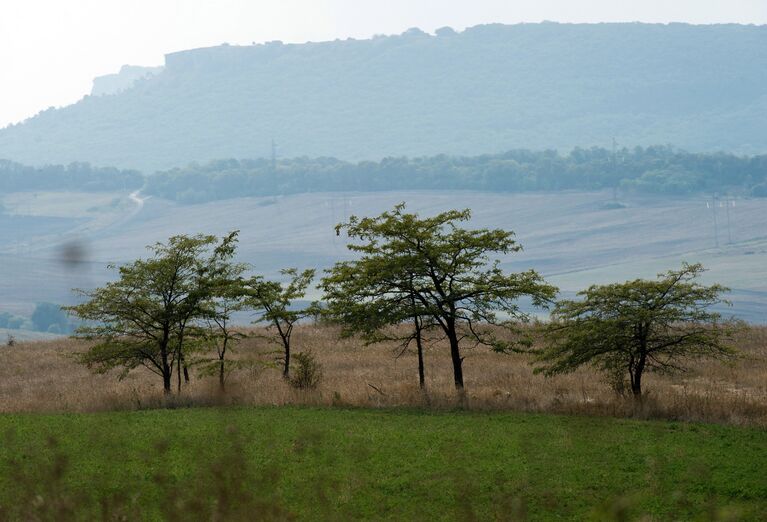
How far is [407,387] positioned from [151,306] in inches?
294

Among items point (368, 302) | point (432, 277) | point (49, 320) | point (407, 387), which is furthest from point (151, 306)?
point (49, 320)

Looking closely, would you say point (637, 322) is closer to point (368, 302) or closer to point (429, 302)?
point (429, 302)

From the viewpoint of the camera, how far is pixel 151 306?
27.1 m

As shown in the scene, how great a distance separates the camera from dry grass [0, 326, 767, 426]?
71.9 ft

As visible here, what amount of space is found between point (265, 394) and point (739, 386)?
15.4 metres

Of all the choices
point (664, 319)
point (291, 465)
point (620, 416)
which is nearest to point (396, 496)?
point (291, 465)

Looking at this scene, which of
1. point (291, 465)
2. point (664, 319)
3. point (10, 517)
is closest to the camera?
point (10, 517)

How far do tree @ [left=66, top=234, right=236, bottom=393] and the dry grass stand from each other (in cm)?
123

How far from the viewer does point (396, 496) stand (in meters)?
13.5

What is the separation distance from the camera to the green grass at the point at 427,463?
12.3 metres

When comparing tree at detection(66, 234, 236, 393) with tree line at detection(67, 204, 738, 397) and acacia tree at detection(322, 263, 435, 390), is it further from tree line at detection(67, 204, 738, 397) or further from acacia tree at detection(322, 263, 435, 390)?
acacia tree at detection(322, 263, 435, 390)

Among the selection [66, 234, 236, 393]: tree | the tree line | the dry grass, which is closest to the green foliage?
the dry grass

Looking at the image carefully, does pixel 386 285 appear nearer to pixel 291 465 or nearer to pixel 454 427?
pixel 454 427

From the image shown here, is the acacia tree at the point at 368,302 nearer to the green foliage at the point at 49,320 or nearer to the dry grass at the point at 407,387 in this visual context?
the dry grass at the point at 407,387
